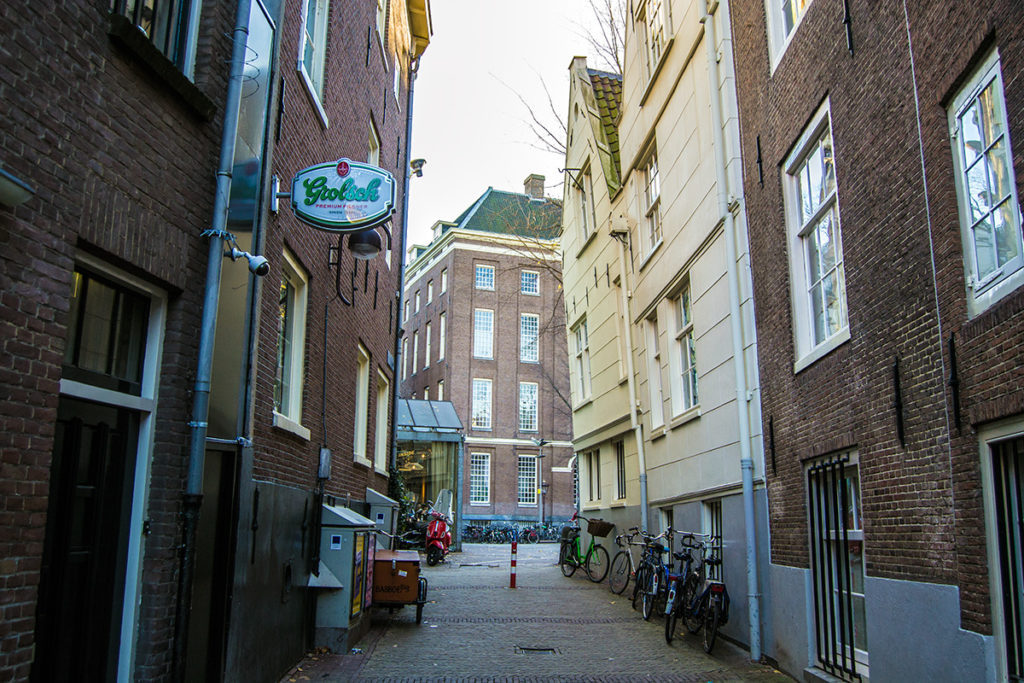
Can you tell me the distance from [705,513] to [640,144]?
21.4 feet

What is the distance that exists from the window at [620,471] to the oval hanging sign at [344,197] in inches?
417

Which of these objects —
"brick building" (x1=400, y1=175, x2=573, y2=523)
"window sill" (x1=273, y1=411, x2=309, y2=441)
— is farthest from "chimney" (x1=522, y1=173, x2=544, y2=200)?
"window sill" (x1=273, y1=411, x2=309, y2=441)

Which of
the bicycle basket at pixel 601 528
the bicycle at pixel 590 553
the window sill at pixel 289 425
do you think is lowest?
the bicycle at pixel 590 553

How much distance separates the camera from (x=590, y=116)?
17922 mm

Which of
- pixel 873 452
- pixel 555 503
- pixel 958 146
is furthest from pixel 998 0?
pixel 555 503

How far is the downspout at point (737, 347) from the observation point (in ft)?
29.7

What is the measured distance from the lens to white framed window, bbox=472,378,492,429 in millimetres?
45531

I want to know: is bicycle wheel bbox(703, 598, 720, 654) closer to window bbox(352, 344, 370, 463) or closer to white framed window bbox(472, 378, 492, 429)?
window bbox(352, 344, 370, 463)

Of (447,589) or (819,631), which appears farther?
(447,589)

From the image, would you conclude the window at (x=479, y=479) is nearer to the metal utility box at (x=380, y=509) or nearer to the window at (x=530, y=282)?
the window at (x=530, y=282)

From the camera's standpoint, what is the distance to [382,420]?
50.3ft

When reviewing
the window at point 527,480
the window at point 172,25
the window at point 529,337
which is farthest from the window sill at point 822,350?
the window at point 529,337

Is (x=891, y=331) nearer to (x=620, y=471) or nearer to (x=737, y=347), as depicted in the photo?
(x=737, y=347)

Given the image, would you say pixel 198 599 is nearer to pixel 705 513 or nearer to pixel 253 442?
pixel 253 442
